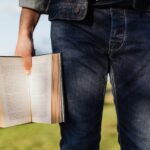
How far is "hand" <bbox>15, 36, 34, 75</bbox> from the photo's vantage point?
6.97ft

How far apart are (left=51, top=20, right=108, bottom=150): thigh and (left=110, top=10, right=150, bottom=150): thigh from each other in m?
0.06

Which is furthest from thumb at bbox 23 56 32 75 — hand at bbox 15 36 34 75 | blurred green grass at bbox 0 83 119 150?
blurred green grass at bbox 0 83 119 150

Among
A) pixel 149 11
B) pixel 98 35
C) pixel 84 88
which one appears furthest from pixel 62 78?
pixel 149 11

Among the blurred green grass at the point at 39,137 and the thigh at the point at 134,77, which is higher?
the thigh at the point at 134,77

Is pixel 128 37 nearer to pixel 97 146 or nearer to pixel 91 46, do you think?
pixel 91 46

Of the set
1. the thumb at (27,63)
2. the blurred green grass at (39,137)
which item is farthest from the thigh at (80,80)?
the blurred green grass at (39,137)

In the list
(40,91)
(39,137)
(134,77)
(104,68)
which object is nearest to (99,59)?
(104,68)

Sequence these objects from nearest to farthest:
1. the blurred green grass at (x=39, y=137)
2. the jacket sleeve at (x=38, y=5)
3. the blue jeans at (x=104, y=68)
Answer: the blue jeans at (x=104, y=68)
the jacket sleeve at (x=38, y=5)
the blurred green grass at (x=39, y=137)

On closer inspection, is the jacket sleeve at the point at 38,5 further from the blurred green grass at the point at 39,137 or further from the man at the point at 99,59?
the blurred green grass at the point at 39,137

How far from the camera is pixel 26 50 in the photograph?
213 centimetres

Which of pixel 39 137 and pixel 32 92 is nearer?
pixel 32 92

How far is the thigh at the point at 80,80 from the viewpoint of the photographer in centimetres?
206

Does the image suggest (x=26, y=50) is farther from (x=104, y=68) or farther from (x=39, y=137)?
(x=39, y=137)

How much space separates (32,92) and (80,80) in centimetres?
21
